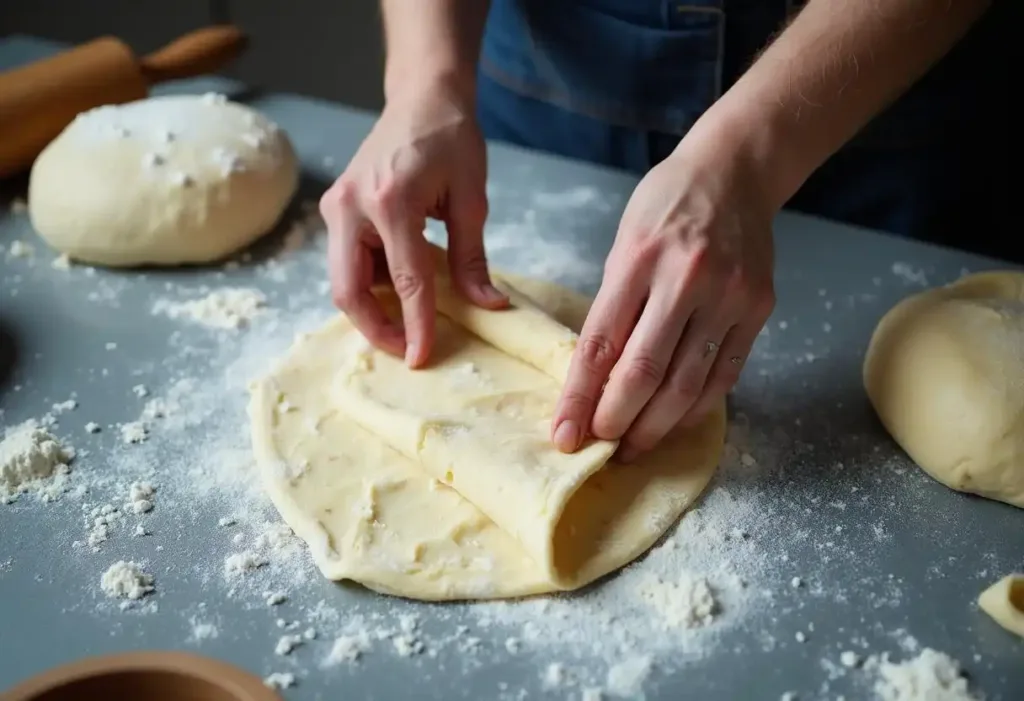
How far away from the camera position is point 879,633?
1174mm

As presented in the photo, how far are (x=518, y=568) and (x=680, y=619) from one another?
0.21 m

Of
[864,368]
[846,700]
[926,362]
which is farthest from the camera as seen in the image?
[864,368]

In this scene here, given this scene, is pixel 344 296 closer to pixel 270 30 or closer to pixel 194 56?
pixel 194 56

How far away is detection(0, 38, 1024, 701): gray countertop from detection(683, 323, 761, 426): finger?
5.2 inches

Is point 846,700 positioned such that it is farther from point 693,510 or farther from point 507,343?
point 507,343

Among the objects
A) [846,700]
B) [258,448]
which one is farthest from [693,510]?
[258,448]

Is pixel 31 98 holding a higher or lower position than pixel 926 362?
lower

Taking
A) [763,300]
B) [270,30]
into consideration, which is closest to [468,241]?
[763,300]

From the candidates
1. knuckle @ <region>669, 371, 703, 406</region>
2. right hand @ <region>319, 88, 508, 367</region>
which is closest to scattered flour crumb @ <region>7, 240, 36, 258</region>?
right hand @ <region>319, 88, 508, 367</region>

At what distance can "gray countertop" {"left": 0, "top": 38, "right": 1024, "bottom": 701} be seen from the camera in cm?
114

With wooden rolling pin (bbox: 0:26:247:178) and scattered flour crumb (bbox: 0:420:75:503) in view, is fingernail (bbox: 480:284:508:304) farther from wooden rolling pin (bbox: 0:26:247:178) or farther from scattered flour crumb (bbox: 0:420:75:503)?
wooden rolling pin (bbox: 0:26:247:178)

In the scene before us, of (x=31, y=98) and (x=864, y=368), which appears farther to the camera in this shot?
(x=31, y=98)

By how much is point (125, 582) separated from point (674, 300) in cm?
76

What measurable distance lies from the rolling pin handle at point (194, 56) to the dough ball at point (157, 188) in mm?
368
